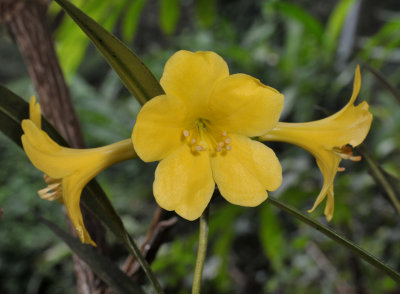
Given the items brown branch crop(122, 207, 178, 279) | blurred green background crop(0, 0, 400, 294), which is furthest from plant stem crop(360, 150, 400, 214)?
blurred green background crop(0, 0, 400, 294)

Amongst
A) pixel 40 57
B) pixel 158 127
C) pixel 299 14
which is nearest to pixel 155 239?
pixel 158 127

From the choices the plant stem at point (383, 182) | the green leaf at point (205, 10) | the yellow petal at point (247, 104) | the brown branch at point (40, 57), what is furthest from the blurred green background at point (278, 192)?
the yellow petal at point (247, 104)

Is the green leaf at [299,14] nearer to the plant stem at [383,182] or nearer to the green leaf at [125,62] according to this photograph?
the plant stem at [383,182]

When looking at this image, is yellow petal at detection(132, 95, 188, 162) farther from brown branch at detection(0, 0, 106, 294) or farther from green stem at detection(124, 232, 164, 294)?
brown branch at detection(0, 0, 106, 294)

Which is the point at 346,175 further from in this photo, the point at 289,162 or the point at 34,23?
the point at 34,23

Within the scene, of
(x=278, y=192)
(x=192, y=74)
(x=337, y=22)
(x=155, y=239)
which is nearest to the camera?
(x=192, y=74)

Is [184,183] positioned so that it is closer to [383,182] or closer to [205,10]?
[383,182]

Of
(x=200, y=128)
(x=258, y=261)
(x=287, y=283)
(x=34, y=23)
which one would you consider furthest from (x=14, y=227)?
(x=200, y=128)
